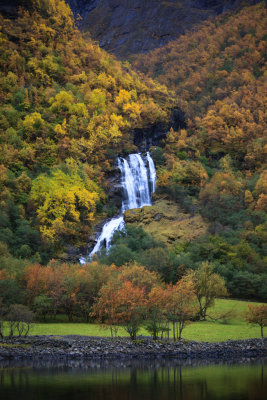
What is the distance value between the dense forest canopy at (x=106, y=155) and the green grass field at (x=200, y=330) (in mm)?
4544

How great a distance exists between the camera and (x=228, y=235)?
97250mm

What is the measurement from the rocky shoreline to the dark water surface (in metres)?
2.84

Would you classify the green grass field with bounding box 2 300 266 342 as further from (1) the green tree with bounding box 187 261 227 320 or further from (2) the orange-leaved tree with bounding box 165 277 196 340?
(2) the orange-leaved tree with bounding box 165 277 196 340

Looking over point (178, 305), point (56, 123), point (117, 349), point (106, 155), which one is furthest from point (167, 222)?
point (117, 349)

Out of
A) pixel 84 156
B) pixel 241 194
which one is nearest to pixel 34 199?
pixel 84 156

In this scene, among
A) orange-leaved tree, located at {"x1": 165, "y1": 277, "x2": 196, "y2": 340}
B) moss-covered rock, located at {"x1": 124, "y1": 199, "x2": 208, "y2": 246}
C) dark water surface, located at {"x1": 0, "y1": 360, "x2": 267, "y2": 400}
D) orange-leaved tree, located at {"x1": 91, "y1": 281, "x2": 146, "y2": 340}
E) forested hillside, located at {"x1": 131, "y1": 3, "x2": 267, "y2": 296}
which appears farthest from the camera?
moss-covered rock, located at {"x1": 124, "y1": 199, "x2": 208, "y2": 246}

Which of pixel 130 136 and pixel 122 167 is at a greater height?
pixel 130 136

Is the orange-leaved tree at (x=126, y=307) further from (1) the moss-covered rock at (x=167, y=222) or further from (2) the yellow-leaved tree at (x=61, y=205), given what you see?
(1) the moss-covered rock at (x=167, y=222)

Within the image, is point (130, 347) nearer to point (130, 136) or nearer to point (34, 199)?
point (34, 199)

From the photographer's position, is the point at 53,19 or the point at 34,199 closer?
the point at 34,199

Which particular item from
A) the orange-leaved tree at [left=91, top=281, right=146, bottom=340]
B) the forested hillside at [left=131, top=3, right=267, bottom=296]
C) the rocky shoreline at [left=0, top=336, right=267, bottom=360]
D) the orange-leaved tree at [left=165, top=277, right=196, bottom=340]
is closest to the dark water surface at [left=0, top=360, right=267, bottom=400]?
the rocky shoreline at [left=0, top=336, right=267, bottom=360]

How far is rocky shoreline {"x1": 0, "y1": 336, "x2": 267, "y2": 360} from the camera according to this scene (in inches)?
1700

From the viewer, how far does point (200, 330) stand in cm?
5900

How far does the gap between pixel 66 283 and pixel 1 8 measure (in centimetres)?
10448
